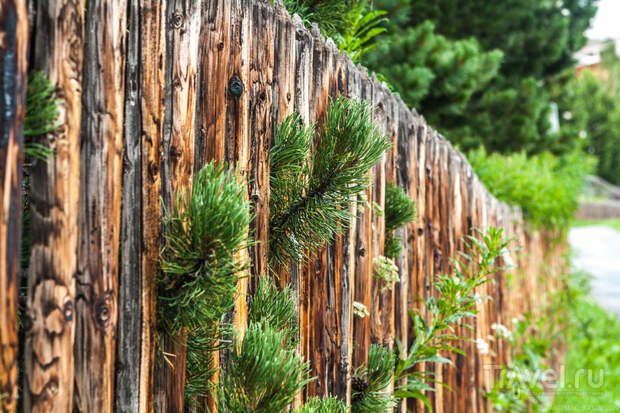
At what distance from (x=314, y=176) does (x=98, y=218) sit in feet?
2.11

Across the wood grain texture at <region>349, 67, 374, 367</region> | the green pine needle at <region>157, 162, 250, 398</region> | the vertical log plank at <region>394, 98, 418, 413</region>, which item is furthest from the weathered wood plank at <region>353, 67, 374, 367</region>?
the green pine needle at <region>157, 162, 250, 398</region>

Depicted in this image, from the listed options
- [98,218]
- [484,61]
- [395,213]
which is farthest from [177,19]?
[484,61]

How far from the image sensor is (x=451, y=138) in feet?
21.3

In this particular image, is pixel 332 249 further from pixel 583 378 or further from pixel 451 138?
pixel 451 138

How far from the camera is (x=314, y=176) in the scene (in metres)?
1.45

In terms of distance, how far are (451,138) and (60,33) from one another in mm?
6036

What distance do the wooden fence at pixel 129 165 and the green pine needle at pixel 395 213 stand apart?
0.48 meters

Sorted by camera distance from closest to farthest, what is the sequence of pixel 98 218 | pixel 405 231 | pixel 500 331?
pixel 98 218 → pixel 405 231 → pixel 500 331

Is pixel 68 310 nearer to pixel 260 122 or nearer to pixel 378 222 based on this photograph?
pixel 260 122

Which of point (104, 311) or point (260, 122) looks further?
point (260, 122)

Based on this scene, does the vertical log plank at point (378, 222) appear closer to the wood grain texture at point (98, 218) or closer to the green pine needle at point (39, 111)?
the wood grain texture at point (98, 218)

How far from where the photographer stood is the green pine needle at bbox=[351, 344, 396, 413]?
1.80m

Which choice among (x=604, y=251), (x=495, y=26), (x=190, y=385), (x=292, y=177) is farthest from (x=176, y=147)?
(x=604, y=251)

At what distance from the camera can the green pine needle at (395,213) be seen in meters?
2.13
